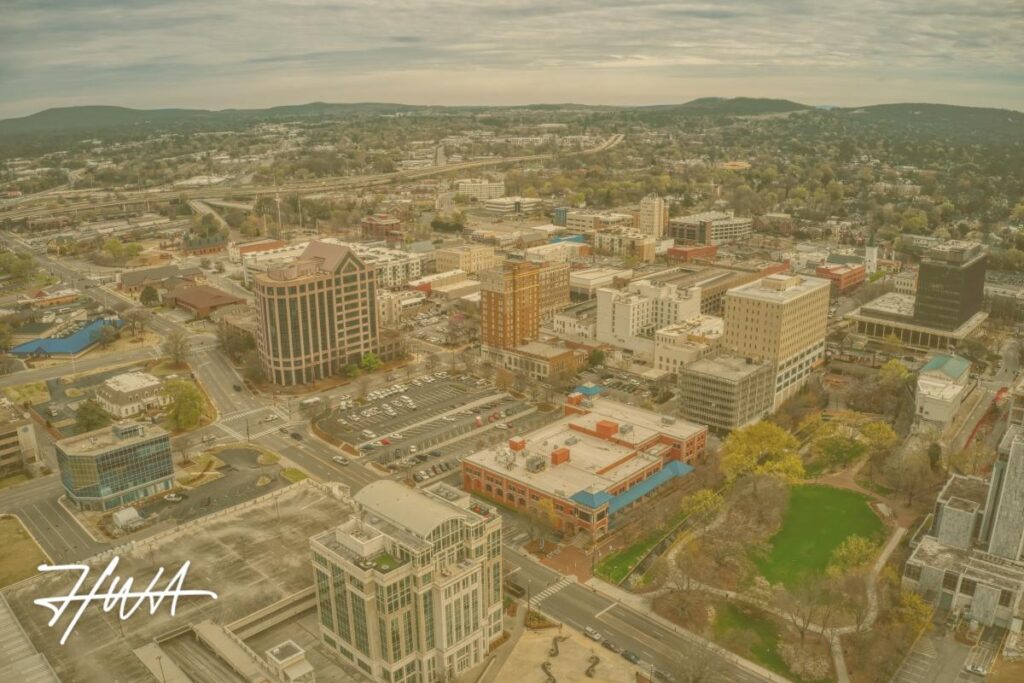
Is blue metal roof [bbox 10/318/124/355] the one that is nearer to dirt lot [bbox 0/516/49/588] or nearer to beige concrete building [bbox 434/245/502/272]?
dirt lot [bbox 0/516/49/588]

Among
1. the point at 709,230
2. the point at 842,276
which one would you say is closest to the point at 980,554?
the point at 842,276

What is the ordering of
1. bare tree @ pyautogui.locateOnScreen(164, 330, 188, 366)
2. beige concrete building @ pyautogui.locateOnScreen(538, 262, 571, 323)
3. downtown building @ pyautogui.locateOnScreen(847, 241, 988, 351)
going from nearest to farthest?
bare tree @ pyautogui.locateOnScreen(164, 330, 188, 366) → downtown building @ pyautogui.locateOnScreen(847, 241, 988, 351) → beige concrete building @ pyautogui.locateOnScreen(538, 262, 571, 323)

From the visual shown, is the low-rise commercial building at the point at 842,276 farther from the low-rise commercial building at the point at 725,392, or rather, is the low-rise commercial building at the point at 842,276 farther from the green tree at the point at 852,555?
the green tree at the point at 852,555

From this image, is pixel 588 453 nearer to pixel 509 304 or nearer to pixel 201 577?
pixel 509 304

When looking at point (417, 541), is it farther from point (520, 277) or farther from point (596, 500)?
point (520, 277)

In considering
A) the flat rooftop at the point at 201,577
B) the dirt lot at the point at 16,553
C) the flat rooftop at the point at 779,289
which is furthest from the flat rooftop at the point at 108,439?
the flat rooftop at the point at 779,289

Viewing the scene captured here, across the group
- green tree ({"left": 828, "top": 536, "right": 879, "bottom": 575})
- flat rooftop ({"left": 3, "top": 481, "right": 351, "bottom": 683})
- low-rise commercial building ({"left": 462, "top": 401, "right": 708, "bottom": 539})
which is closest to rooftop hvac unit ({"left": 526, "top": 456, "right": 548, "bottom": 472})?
low-rise commercial building ({"left": 462, "top": 401, "right": 708, "bottom": 539})
